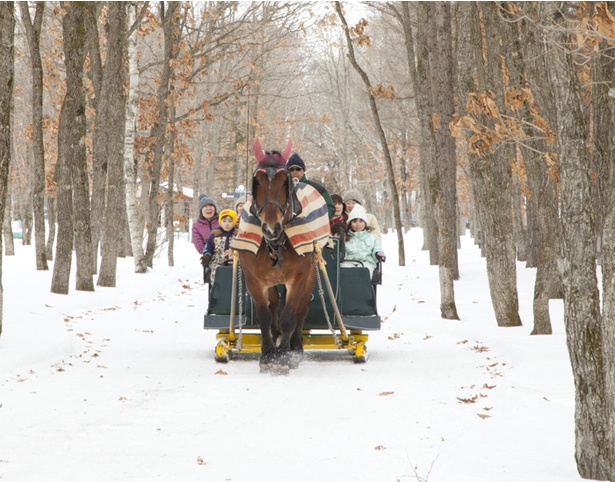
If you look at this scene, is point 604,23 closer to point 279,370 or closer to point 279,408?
point 279,408

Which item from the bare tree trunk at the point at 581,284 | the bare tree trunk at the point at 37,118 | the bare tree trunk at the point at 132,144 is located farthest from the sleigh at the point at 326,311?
the bare tree trunk at the point at 132,144

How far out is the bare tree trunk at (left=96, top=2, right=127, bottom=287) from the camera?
20375mm

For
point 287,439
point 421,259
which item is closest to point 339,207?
point 287,439

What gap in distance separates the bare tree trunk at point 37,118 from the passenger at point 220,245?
10696mm

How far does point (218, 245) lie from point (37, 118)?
12.2 metres

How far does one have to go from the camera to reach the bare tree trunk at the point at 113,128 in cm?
2038

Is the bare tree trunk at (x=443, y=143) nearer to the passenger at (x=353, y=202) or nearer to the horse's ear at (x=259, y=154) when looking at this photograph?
the passenger at (x=353, y=202)

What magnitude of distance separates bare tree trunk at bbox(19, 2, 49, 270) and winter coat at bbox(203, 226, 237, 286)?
35.1ft

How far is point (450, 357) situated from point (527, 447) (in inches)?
195

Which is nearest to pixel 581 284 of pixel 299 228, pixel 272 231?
pixel 272 231

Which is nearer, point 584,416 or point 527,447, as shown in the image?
point 584,416

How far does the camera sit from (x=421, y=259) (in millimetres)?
35594

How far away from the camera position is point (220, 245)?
457 inches

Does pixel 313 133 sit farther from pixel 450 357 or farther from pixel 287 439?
pixel 287 439
